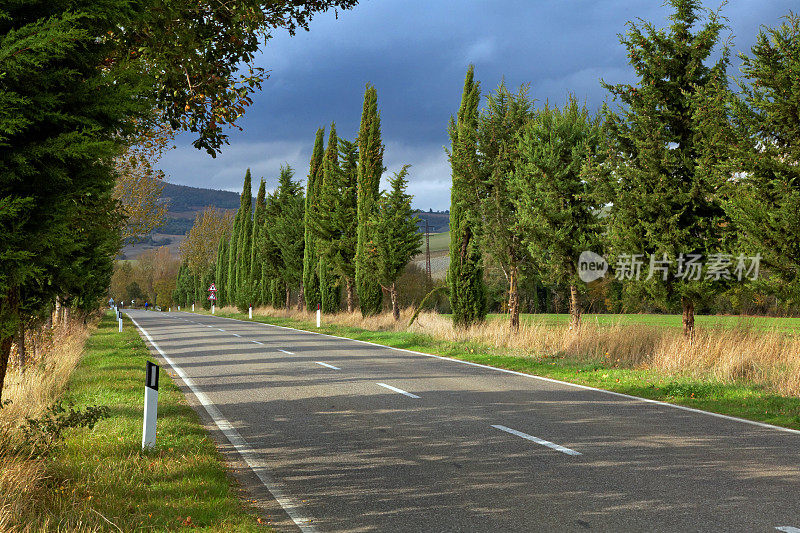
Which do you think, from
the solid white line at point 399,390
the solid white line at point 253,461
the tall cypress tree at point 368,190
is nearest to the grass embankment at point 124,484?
the solid white line at point 253,461

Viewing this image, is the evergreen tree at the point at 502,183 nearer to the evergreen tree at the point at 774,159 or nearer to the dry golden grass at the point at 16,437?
the evergreen tree at the point at 774,159

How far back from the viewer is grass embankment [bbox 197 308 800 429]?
10406mm

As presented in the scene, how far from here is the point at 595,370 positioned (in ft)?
45.5

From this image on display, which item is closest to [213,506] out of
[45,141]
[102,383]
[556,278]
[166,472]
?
[166,472]

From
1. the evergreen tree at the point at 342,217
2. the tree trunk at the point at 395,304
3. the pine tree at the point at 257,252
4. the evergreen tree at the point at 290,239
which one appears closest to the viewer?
the tree trunk at the point at 395,304

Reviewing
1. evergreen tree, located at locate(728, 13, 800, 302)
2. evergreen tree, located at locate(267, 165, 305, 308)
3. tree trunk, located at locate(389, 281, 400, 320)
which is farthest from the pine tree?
evergreen tree, located at locate(728, 13, 800, 302)

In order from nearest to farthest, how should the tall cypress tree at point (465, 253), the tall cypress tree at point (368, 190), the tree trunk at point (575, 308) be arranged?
the tree trunk at point (575, 308) → the tall cypress tree at point (465, 253) → the tall cypress tree at point (368, 190)

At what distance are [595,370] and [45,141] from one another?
12.0 meters

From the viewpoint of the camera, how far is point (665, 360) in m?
13.4

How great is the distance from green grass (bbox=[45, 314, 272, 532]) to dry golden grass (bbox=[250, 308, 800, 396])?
9262 millimetres

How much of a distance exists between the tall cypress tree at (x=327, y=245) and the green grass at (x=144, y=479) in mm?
29718

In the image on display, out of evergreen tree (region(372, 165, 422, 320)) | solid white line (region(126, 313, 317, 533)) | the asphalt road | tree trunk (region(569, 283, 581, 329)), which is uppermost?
evergreen tree (region(372, 165, 422, 320))

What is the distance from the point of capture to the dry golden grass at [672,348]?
11.7 m

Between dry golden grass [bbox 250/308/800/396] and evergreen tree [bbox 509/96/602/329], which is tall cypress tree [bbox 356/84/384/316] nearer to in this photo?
dry golden grass [bbox 250/308/800/396]
